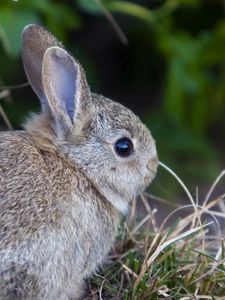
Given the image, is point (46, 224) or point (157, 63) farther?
point (157, 63)

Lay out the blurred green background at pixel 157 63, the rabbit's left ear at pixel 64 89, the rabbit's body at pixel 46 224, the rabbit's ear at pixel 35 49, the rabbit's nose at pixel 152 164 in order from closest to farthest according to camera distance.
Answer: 1. the rabbit's body at pixel 46 224
2. the rabbit's left ear at pixel 64 89
3. the rabbit's ear at pixel 35 49
4. the rabbit's nose at pixel 152 164
5. the blurred green background at pixel 157 63

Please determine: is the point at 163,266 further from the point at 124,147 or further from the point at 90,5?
the point at 90,5

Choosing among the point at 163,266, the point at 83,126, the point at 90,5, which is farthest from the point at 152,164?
the point at 90,5

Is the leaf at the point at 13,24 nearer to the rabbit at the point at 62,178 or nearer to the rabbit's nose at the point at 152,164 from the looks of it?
the rabbit at the point at 62,178

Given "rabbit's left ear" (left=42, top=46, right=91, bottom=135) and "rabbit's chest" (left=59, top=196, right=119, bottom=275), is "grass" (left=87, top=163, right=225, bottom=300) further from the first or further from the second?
"rabbit's left ear" (left=42, top=46, right=91, bottom=135)

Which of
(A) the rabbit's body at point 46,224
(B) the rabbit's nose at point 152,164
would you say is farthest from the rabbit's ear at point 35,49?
(B) the rabbit's nose at point 152,164

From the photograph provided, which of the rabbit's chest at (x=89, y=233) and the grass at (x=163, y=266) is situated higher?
the rabbit's chest at (x=89, y=233)

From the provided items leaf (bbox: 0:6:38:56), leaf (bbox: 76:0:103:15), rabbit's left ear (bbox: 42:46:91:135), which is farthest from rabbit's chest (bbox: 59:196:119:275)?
leaf (bbox: 76:0:103:15)
